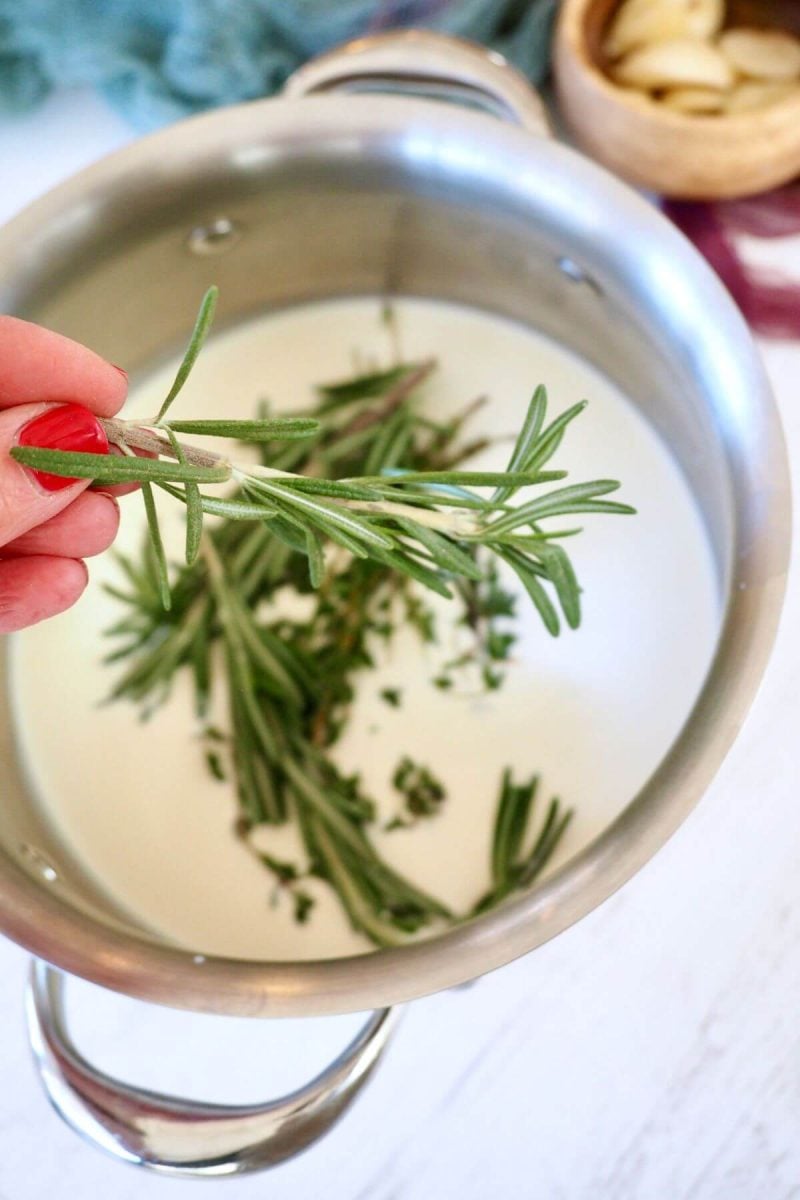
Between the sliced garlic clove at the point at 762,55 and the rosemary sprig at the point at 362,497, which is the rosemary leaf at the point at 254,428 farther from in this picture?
the sliced garlic clove at the point at 762,55

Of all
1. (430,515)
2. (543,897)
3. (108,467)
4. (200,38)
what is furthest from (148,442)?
(200,38)

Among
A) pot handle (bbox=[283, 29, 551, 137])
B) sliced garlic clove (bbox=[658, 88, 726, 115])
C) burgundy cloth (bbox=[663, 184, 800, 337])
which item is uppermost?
sliced garlic clove (bbox=[658, 88, 726, 115])

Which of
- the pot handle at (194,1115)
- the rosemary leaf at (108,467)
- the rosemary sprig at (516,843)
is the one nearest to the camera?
the rosemary leaf at (108,467)

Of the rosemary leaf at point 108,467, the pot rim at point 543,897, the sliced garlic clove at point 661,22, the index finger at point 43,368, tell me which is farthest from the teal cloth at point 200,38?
the rosemary leaf at point 108,467

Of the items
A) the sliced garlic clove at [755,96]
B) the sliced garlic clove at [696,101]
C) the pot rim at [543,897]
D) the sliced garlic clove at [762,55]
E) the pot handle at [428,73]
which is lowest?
the pot rim at [543,897]

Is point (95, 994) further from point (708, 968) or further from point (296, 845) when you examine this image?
point (708, 968)

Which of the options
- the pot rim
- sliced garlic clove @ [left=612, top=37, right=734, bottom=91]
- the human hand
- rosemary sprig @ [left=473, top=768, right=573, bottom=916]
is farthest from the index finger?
sliced garlic clove @ [left=612, top=37, right=734, bottom=91]

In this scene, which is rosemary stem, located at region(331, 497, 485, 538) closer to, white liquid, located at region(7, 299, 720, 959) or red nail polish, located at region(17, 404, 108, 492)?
red nail polish, located at region(17, 404, 108, 492)
